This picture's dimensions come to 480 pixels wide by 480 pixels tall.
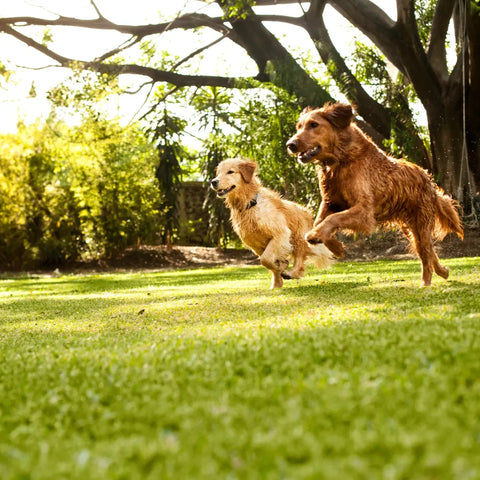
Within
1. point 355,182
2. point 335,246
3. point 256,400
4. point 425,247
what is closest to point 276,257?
point 335,246

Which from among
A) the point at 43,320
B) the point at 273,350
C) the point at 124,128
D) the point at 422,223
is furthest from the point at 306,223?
the point at 124,128

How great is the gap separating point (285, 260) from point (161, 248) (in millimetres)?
13850

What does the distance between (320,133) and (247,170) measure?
2535 millimetres

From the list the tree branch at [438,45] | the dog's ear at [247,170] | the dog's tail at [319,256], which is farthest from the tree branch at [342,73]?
the dog's ear at [247,170]

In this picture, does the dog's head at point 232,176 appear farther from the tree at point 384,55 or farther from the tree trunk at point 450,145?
the tree trunk at point 450,145

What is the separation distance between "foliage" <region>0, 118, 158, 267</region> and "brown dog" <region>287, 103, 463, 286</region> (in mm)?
15113

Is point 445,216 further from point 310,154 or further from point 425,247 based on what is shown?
point 310,154

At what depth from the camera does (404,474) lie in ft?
5.34

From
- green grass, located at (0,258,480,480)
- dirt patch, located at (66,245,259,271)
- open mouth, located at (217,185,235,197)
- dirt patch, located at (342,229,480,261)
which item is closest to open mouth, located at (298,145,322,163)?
green grass, located at (0,258,480,480)

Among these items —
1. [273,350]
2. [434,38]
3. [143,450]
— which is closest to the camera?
[143,450]

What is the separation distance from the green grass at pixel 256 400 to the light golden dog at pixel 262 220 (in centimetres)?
368

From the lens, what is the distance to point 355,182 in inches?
244

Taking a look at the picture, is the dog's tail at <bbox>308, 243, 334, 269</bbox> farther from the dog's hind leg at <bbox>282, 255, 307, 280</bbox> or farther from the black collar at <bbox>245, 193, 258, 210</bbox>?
the black collar at <bbox>245, 193, 258, 210</bbox>

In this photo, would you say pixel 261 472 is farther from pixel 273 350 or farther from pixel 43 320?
pixel 43 320
